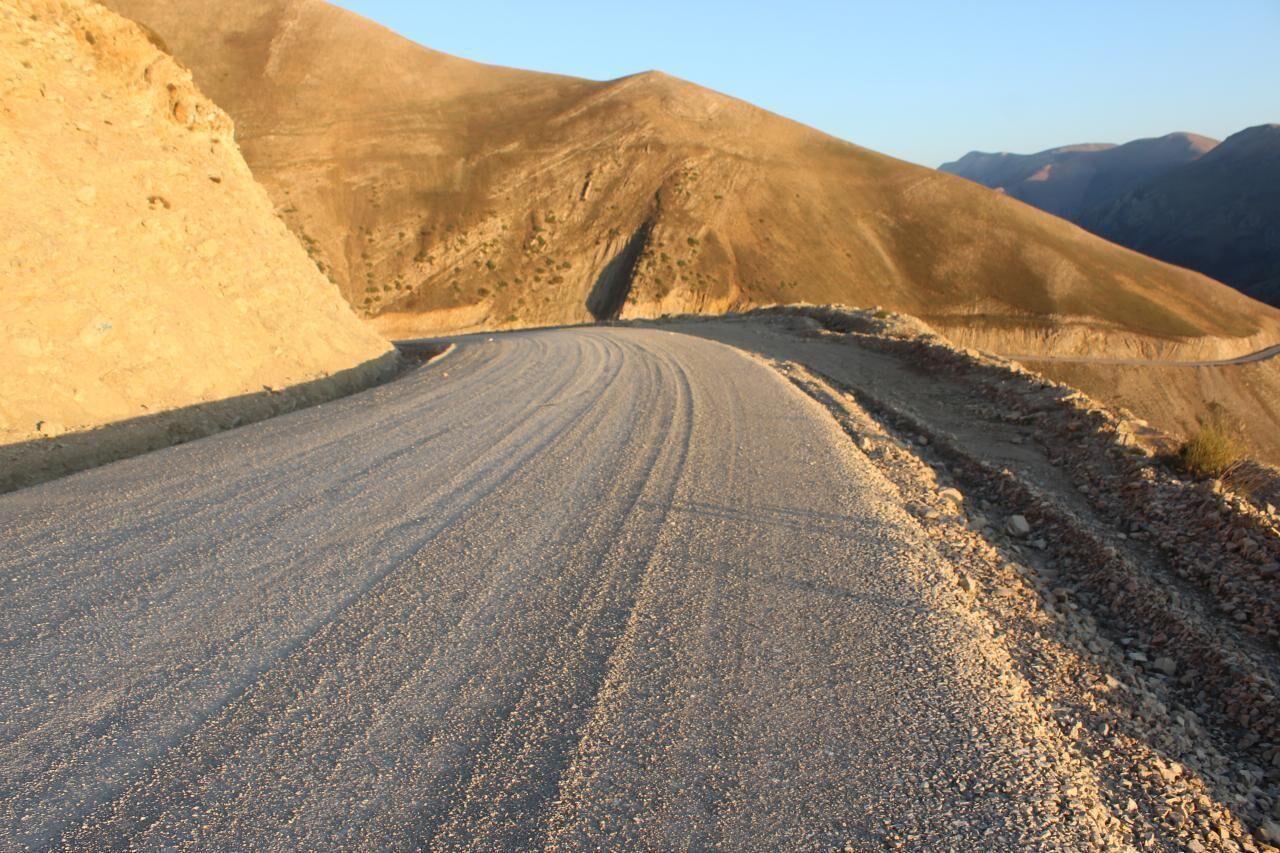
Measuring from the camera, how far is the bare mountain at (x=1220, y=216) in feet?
370

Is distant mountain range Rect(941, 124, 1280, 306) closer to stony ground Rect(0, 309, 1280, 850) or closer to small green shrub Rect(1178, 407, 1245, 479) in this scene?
small green shrub Rect(1178, 407, 1245, 479)

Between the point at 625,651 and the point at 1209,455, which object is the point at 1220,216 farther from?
the point at 625,651

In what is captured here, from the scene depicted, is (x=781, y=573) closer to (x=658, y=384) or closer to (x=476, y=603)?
(x=476, y=603)

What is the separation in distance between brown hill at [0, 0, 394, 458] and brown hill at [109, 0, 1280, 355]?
4153 centimetres

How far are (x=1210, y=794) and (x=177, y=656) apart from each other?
487 cm

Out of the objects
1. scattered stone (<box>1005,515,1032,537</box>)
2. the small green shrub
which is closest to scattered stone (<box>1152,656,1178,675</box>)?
scattered stone (<box>1005,515,1032,537</box>)

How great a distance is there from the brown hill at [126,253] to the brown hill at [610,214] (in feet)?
136

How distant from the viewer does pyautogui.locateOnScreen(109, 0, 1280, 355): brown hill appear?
60250 millimetres

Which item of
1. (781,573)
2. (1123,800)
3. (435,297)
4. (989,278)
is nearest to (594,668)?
(781,573)

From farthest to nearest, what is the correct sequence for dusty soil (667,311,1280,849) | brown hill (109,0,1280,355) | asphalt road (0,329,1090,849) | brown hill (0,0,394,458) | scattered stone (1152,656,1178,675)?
brown hill (109,0,1280,355) → brown hill (0,0,394,458) → scattered stone (1152,656,1178,675) → dusty soil (667,311,1280,849) → asphalt road (0,329,1090,849)

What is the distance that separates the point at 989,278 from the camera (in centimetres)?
6462

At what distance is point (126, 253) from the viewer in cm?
1123

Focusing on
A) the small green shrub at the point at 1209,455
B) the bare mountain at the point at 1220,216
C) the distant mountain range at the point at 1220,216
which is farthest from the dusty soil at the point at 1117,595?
the bare mountain at the point at 1220,216

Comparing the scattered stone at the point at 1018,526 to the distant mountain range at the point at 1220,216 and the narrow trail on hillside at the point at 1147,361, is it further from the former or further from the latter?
the distant mountain range at the point at 1220,216
